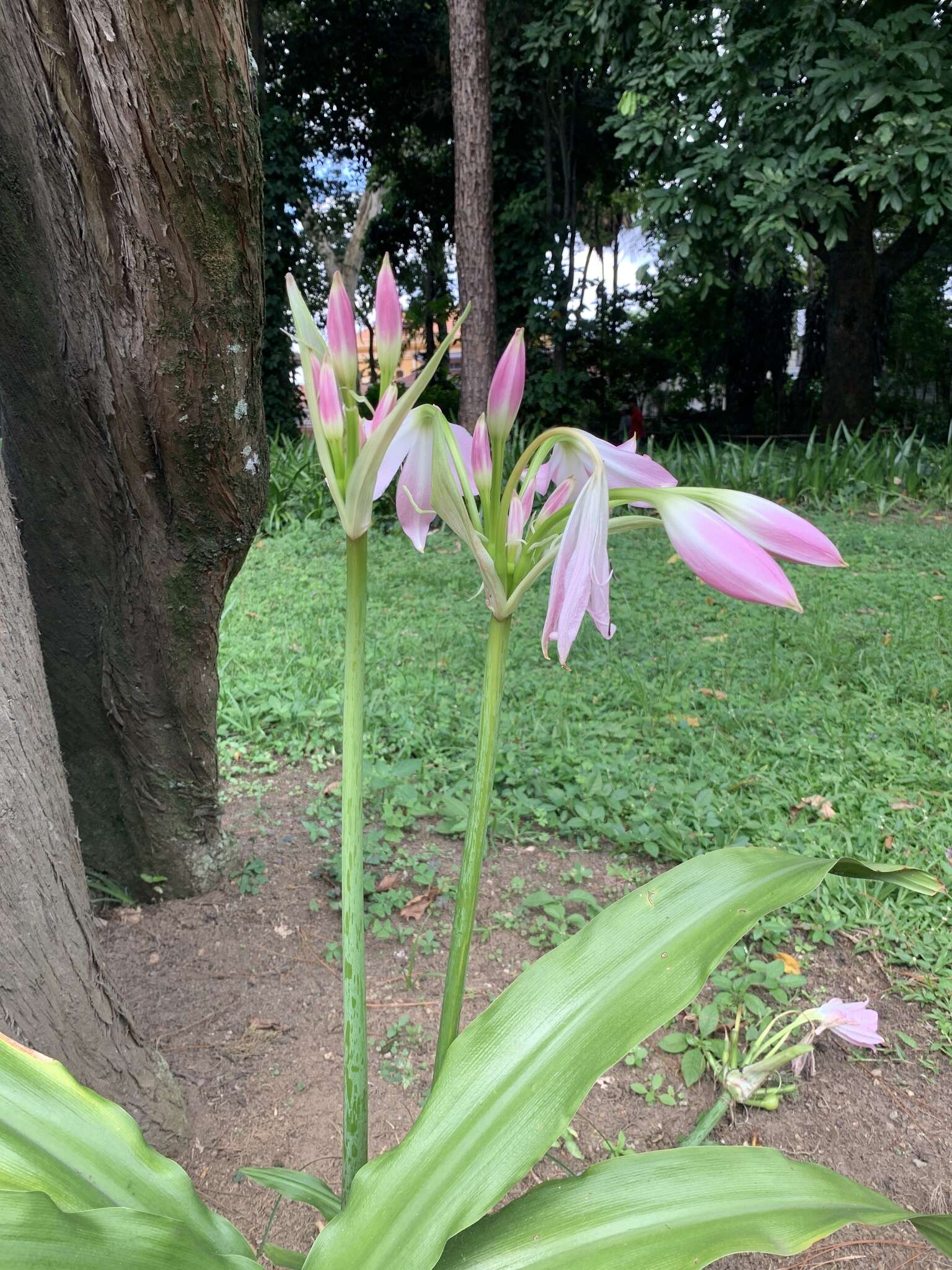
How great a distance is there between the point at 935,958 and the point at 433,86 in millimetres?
12000

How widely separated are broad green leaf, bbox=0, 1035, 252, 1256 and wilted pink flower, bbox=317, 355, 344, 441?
2.20ft

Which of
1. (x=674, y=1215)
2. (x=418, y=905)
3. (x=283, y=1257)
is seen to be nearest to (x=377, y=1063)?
(x=418, y=905)

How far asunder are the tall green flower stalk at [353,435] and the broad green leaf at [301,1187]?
1.11 feet

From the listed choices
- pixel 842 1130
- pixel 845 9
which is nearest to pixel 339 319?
pixel 842 1130

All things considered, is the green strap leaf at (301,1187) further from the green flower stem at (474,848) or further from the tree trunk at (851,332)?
the tree trunk at (851,332)

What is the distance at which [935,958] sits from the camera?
173 centimetres

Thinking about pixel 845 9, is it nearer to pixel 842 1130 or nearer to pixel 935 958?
pixel 935 958

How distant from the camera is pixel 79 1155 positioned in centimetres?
80

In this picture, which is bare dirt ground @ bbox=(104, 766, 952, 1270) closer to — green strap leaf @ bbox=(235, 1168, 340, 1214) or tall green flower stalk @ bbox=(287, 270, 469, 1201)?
green strap leaf @ bbox=(235, 1168, 340, 1214)

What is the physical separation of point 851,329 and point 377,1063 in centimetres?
825

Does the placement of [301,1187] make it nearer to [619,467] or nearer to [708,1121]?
[708,1121]

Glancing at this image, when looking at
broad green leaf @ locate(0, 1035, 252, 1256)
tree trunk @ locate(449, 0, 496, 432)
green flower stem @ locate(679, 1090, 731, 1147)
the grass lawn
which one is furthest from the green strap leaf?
tree trunk @ locate(449, 0, 496, 432)

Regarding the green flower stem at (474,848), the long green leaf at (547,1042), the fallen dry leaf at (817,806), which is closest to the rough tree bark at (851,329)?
the fallen dry leaf at (817,806)

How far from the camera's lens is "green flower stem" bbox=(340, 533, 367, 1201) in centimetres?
85
